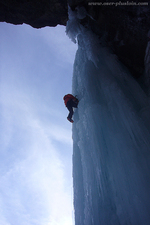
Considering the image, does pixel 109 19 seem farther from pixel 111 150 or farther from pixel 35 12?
pixel 111 150

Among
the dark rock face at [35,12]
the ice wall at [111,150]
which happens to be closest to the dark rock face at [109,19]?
the dark rock face at [35,12]

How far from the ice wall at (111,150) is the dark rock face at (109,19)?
103 cm

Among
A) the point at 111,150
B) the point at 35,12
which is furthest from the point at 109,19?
the point at 111,150

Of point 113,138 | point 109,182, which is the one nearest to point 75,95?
point 113,138

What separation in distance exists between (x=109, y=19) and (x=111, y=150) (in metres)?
3.91

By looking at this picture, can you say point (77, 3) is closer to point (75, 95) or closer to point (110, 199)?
point (75, 95)

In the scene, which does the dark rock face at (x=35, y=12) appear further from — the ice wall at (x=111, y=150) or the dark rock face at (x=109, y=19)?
the ice wall at (x=111, y=150)

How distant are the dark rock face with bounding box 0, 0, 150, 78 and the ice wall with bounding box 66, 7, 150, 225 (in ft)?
3.38

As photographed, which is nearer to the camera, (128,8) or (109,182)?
(109,182)

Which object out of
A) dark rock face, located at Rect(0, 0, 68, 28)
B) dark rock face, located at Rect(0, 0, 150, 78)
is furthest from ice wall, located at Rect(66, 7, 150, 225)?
dark rock face, located at Rect(0, 0, 68, 28)

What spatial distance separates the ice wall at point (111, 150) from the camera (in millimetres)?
2023

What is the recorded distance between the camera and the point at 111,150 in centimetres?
257

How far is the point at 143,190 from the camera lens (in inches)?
76.2

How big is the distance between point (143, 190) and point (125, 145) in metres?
0.69
